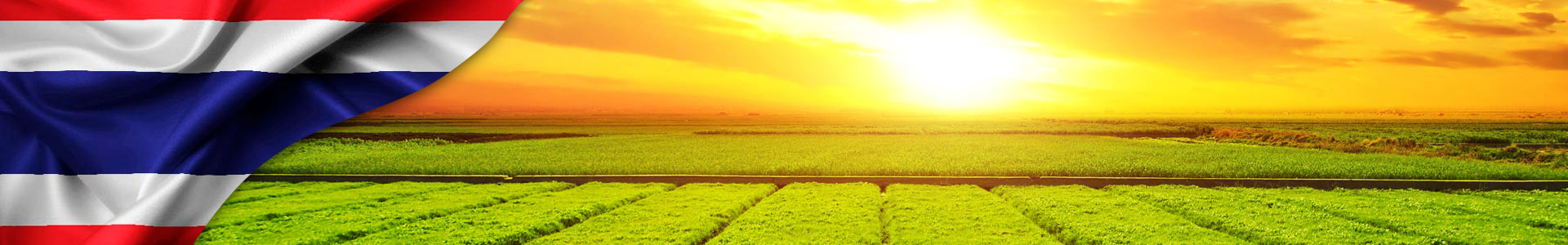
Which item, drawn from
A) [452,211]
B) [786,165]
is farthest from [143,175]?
[786,165]

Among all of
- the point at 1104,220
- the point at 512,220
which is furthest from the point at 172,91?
the point at 1104,220

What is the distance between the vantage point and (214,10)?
137 inches

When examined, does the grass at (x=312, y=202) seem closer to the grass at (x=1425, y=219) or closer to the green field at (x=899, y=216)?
the green field at (x=899, y=216)

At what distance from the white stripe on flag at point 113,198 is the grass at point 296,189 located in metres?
9.36

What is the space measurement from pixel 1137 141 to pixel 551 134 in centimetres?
2755

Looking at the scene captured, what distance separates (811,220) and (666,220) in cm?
194

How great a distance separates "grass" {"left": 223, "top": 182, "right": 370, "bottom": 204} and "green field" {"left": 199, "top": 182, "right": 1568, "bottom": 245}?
0.73ft

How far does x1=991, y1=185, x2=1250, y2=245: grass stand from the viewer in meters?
9.20

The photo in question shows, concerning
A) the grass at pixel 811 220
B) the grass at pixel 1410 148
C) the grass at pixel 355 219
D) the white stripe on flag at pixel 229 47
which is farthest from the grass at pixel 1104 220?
the grass at pixel 1410 148

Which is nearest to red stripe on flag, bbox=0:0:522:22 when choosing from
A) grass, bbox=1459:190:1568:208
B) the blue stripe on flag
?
the blue stripe on flag

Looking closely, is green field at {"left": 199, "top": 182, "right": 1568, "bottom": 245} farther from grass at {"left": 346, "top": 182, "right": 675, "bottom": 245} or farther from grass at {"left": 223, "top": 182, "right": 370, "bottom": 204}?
grass at {"left": 223, "top": 182, "right": 370, "bottom": 204}

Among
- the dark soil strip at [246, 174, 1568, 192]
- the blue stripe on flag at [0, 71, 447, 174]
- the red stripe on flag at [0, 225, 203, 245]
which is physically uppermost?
the blue stripe on flag at [0, 71, 447, 174]

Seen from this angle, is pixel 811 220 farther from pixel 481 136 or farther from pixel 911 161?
pixel 481 136

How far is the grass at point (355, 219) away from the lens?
877 centimetres
